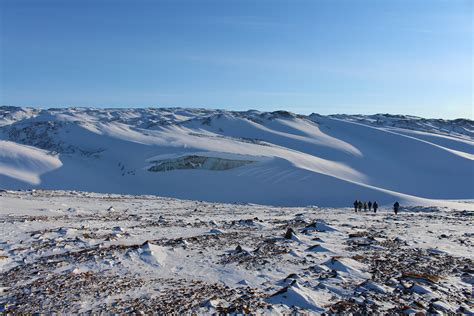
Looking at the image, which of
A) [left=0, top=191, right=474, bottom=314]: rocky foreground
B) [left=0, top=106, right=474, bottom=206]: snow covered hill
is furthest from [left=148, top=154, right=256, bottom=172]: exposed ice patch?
[left=0, top=191, right=474, bottom=314]: rocky foreground

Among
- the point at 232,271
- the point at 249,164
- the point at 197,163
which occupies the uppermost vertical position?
the point at 232,271

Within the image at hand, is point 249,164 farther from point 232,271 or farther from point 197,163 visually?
point 232,271

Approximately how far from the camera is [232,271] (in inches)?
449

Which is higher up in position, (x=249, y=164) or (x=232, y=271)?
(x=232, y=271)

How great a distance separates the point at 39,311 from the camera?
851 cm

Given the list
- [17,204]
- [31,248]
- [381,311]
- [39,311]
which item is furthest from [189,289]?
[17,204]

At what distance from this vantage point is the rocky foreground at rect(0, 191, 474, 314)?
9.01 metres

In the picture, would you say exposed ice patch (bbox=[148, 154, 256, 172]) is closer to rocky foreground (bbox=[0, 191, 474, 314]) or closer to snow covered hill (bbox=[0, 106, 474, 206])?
snow covered hill (bbox=[0, 106, 474, 206])

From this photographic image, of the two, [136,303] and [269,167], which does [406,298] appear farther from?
[269,167]

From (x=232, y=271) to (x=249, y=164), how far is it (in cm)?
4786

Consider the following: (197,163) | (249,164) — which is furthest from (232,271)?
(197,163)

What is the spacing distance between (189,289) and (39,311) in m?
3.26

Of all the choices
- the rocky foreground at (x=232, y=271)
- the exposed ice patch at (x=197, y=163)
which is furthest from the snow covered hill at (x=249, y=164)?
the rocky foreground at (x=232, y=271)

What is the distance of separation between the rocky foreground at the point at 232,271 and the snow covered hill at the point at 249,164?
3004 centimetres
